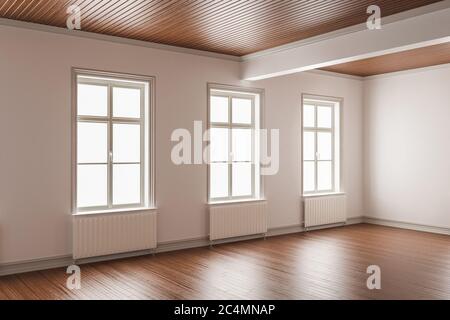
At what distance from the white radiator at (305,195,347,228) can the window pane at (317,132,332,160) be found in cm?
79

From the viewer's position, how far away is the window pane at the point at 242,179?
739cm

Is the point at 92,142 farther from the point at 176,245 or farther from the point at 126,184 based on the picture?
the point at 176,245

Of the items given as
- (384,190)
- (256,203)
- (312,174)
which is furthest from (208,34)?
(384,190)

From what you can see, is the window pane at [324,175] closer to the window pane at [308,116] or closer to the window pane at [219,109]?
the window pane at [308,116]

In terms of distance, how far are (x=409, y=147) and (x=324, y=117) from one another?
163 centimetres

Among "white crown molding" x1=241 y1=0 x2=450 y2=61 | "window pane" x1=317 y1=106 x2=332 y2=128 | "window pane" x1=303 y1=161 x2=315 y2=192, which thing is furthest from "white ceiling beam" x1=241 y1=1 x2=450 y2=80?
"window pane" x1=303 y1=161 x2=315 y2=192

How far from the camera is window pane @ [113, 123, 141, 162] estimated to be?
243 inches

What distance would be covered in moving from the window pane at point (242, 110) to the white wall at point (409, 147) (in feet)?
9.45

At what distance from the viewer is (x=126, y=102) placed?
6.26 meters

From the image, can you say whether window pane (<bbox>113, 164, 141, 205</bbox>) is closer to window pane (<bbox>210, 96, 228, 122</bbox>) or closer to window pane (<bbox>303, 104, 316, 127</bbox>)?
window pane (<bbox>210, 96, 228, 122</bbox>)

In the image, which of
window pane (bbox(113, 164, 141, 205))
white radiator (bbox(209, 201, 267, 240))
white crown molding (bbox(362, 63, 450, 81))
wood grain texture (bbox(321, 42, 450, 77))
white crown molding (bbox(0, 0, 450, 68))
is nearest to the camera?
white crown molding (bbox(0, 0, 450, 68))

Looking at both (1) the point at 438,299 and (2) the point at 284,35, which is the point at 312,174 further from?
(1) the point at 438,299

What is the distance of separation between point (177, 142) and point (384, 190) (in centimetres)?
444

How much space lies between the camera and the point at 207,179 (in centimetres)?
693
